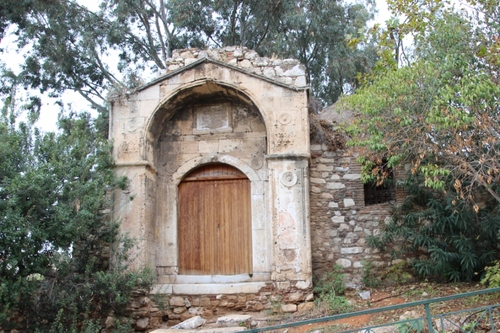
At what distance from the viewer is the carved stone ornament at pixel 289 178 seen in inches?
337

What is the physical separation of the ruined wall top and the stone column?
1464mm

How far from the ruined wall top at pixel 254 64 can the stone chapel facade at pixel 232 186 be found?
18 millimetres

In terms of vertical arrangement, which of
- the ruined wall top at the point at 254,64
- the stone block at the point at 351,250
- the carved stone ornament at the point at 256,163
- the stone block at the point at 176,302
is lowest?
the stone block at the point at 176,302

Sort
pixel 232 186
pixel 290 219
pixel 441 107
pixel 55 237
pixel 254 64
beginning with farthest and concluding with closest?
pixel 232 186, pixel 254 64, pixel 290 219, pixel 55 237, pixel 441 107

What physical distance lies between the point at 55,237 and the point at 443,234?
588 cm

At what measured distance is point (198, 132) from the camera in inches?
380

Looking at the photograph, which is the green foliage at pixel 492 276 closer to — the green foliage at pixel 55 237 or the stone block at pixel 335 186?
the stone block at pixel 335 186

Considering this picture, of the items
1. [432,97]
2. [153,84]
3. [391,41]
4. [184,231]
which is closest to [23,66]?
[153,84]

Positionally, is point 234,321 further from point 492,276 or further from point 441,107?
point 441,107

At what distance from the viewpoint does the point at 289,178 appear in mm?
8586

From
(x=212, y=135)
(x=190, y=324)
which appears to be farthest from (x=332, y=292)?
(x=212, y=135)

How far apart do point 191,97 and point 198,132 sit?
0.64 meters

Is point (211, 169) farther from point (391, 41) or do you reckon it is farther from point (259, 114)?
point (391, 41)

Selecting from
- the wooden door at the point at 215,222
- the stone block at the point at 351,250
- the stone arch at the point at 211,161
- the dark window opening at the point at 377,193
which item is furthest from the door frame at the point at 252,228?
the dark window opening at the point at 377,193
